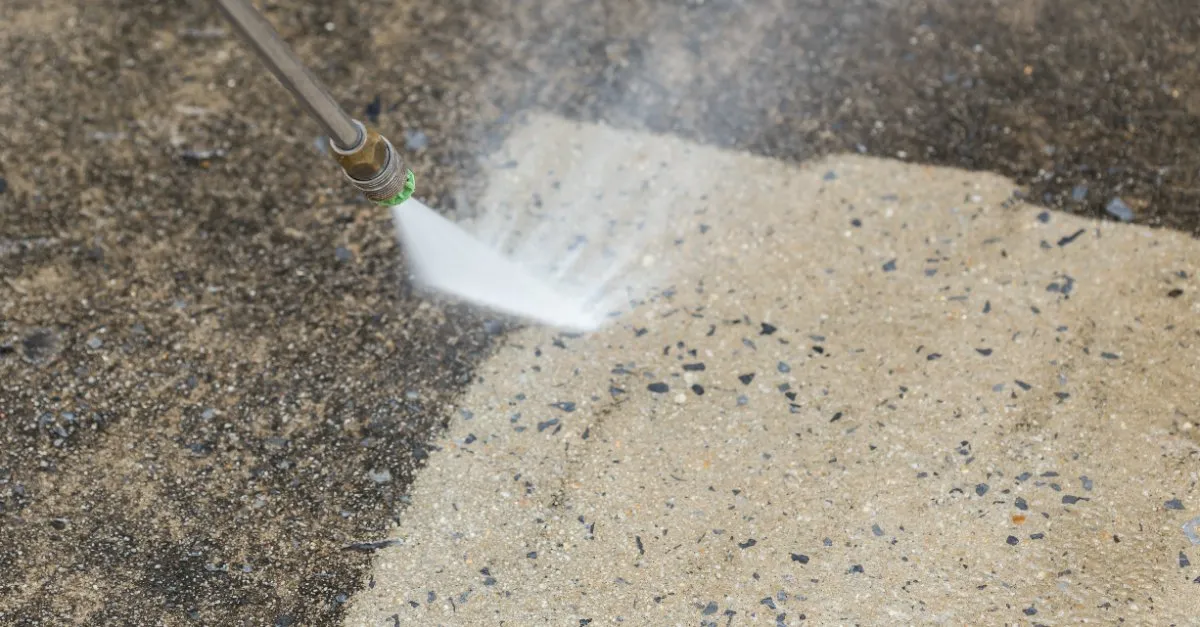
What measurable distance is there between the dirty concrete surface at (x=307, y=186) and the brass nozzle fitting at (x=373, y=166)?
637mm

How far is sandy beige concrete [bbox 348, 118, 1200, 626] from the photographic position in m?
2.11

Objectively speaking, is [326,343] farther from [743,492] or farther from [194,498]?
[743,492]

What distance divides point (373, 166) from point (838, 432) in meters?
1.27

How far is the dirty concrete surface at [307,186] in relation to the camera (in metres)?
2.23

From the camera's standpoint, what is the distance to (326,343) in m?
2.48

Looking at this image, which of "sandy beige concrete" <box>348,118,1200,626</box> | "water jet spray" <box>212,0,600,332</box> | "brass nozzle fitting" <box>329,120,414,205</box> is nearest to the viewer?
"brass nozzle fitting" <box>329,120,414,205</box>

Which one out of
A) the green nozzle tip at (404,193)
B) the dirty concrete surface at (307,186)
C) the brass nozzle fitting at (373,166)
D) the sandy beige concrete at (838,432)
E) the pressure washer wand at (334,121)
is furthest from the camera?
the dirty concrete surface at (307,186)

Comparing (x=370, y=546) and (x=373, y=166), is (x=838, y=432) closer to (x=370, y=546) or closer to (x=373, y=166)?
(x=370, y=546)

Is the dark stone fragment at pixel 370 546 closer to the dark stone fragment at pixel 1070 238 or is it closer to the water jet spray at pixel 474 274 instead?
the water jet spray at pixel 474 274

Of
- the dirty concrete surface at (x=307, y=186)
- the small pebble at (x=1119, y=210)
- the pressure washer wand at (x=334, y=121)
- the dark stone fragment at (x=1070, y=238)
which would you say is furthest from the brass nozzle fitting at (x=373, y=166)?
the small pebble at (x=1119, y=210)

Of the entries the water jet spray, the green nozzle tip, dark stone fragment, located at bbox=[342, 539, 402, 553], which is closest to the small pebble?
the water jet spray

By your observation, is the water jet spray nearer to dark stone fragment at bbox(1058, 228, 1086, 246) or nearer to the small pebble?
dark stone fragment at bbox(1058, 228, 1086, 246)

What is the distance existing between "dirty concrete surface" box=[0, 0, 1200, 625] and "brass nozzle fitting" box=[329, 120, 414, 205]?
64cm

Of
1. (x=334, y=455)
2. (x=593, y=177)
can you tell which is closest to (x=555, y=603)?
(x=334, y=455)
